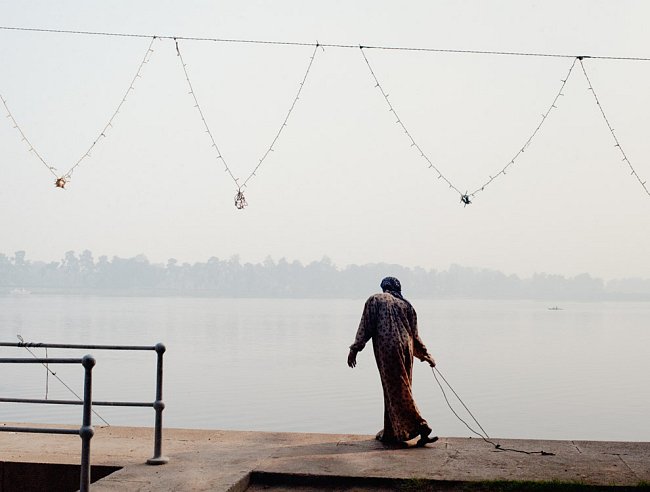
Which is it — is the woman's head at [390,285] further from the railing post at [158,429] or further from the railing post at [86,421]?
the railing post at [86,421]

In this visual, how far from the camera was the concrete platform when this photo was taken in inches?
270

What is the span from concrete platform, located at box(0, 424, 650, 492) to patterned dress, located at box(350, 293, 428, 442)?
24 centimetres

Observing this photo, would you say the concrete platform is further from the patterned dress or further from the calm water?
the calm water

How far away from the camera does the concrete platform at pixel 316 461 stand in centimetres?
686

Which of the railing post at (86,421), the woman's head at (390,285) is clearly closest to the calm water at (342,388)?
the woman's head at (390,285)

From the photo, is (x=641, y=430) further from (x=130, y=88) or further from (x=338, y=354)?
(x=338, y=354)

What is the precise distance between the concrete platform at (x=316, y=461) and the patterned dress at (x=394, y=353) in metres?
0.24

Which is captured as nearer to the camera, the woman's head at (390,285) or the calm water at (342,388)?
the woman's head at (390,285)

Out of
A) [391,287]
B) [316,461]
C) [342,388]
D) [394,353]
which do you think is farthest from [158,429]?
[342,388]

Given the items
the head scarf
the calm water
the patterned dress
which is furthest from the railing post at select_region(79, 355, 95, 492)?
the calm water

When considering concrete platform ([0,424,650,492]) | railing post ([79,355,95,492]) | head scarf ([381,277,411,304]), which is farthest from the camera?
head scarf ([381,277,411,304])

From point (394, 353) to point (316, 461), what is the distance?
5.10ft

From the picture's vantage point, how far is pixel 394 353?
8719 mm

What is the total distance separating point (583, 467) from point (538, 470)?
414 millimetres
